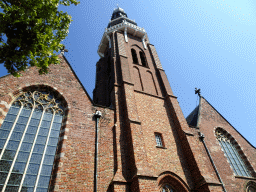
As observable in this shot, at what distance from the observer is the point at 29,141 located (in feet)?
28.2

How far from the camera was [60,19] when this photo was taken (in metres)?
7.46

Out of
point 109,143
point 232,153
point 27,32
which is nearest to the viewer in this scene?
point 27,32

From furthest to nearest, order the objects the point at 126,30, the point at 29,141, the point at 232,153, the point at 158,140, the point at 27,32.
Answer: the point at 126,30, the point at 232,153, the point at 158,140, the point at 29,141, the point at 27,32

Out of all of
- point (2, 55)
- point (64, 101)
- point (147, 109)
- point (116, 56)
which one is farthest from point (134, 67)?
point (2, 55)

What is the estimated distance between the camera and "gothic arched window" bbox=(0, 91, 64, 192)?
7457mm

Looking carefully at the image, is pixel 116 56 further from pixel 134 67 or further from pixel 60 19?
pixel 60 19

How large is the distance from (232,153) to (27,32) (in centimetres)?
1649

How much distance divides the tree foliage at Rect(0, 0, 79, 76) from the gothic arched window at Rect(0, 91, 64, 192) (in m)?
3.46

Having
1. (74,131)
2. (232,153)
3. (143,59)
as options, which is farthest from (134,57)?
(232,153)

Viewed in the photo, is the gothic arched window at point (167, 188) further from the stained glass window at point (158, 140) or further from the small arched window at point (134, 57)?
the small arched window at point (134, 57)

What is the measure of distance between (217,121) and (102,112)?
37.1 ft

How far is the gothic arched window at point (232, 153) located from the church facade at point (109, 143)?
0.09 meters

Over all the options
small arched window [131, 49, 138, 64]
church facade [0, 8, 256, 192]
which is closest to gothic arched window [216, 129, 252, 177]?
church facade [0, 8, 256, 192]

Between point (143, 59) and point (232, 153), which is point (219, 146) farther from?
point (143, 59)
